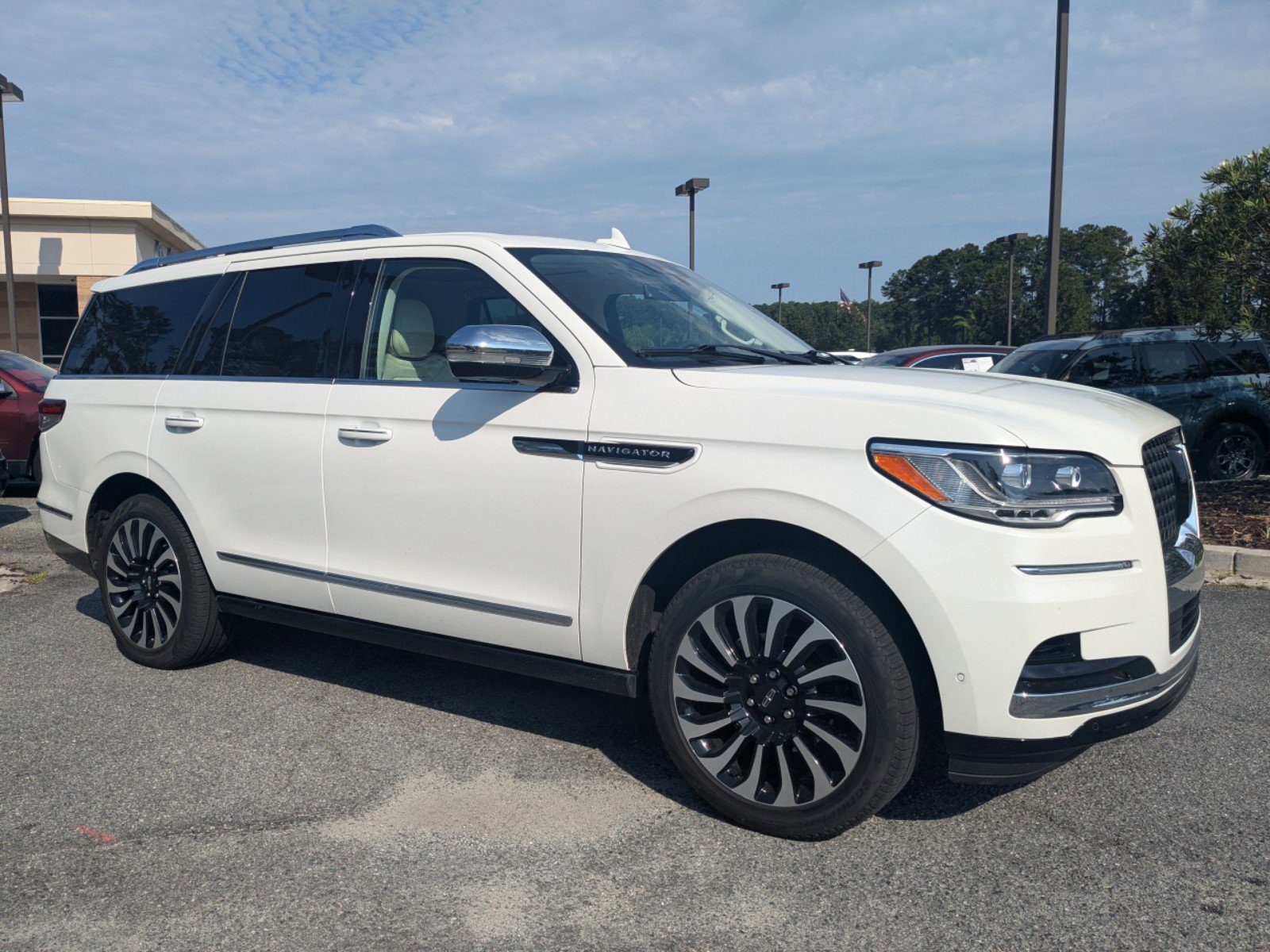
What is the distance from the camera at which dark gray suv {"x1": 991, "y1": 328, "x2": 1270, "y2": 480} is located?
33.0 ft

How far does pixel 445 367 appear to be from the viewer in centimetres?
396

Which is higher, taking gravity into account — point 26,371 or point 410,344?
point 410,344

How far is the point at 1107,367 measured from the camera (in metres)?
10.1

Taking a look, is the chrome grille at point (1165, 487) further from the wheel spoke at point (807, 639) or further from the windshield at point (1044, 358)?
the windshield at point (1044, 358)

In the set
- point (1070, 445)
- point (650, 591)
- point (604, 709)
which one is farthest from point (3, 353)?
point (1070, 445)

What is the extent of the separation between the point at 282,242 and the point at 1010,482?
3.48 metres

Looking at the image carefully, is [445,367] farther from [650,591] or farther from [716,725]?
[716,725]

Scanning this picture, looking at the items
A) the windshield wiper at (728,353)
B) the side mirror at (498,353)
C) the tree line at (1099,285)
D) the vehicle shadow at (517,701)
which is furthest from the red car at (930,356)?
the side mirror at (498,353)

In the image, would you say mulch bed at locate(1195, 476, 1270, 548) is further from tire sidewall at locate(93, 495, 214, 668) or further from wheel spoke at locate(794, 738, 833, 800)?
tire sidewall at locate(93, 495, 214, 668)

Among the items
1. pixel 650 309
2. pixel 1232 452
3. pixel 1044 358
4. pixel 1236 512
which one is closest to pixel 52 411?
pixel 650 309

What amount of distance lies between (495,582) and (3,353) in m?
10.7

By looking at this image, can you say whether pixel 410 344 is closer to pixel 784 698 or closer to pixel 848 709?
pixel 784 698

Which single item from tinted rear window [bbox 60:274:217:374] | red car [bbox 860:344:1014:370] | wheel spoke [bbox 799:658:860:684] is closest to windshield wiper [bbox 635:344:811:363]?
wheel spoke [bbox 799:658:860:684]

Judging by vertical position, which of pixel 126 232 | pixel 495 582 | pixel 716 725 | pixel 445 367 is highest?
pixel 126 232
